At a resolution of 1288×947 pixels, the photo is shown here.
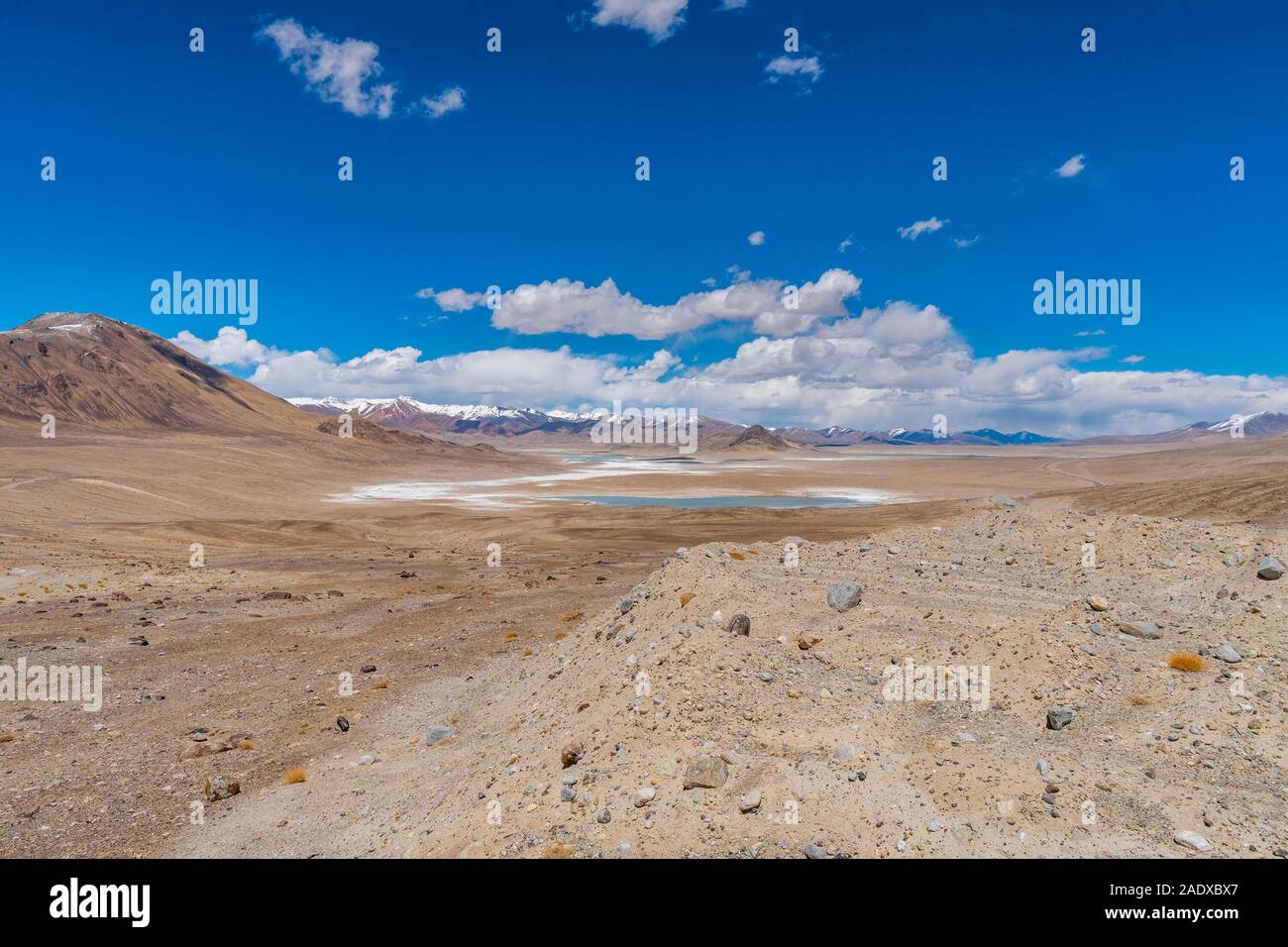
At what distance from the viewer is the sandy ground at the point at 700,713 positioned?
7113 millimetres

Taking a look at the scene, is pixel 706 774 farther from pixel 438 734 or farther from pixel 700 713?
pixel 438 734

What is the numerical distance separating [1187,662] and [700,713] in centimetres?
686

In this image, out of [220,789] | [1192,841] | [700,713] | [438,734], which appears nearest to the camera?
[1192,841]

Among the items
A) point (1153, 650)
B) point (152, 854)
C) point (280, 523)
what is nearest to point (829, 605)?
point (1153, 650)

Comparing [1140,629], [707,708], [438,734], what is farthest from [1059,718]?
[438,734]

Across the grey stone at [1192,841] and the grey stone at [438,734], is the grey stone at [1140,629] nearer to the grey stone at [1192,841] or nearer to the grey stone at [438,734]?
the grey stone at [1192,841]

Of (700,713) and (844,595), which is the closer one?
(700,713)

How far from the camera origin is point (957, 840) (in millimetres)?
6730

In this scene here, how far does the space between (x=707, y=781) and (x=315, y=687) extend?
11.1 m

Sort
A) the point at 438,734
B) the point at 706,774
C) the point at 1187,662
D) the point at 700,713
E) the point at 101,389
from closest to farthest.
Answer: the point at 706,774
the point at 700,713
the point at 1187,662
the point at 438,734
the point at 101,389

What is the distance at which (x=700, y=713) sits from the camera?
850 cm
